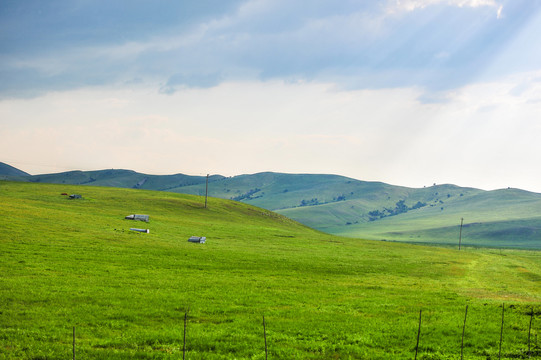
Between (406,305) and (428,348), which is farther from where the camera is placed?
(406,305)

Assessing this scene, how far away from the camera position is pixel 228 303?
96.1 ft

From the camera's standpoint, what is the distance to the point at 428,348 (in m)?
21.6

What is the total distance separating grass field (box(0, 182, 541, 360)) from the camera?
65.7 feet

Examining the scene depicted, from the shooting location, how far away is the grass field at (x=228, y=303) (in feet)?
65.7

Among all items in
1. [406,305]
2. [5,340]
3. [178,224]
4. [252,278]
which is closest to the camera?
[5,340]

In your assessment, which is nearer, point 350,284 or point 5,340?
point 5,340

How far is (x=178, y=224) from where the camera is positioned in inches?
3858

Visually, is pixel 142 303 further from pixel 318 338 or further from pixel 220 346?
pixel 318 338

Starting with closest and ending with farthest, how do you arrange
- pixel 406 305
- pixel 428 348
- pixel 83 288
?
pixel 428 348
pixel 83 288
pixel 406 305

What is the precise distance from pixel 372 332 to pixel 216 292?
1356cm

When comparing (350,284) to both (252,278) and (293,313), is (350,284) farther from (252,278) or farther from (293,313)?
(293,313)

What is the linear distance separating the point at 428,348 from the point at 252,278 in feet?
75.0

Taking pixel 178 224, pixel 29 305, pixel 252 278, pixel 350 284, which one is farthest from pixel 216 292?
pixel 178 224

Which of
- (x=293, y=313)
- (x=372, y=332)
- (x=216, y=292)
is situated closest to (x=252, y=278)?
(x=216, y=292)
